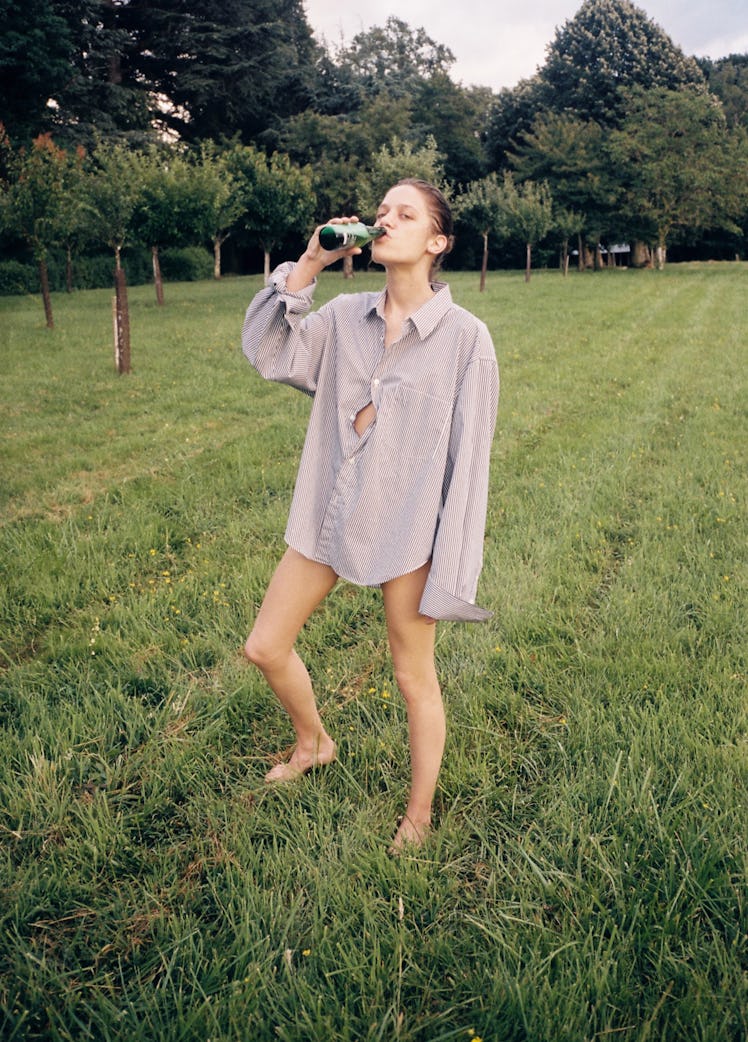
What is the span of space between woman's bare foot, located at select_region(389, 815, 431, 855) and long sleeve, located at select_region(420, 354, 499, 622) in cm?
77

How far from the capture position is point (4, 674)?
352cm

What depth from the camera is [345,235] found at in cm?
216

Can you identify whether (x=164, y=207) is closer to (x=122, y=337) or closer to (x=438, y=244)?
(x=122, y=337)

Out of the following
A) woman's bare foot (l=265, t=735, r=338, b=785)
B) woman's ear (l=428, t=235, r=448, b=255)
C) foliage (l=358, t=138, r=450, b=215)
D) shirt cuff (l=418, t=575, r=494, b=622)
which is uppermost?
foliage (l=358, t=138, r=450, b=215)

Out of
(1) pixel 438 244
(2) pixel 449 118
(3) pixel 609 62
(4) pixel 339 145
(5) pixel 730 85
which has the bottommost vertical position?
(1) pixel 438 244

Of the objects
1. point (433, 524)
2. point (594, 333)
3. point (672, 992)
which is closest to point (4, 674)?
point (433, 524)

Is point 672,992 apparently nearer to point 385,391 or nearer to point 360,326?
point 385,391

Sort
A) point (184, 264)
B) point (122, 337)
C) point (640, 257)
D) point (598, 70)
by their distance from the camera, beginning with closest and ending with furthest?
point (122, 337) → point (184, 264) → point (598, 70) → point (640, 257)

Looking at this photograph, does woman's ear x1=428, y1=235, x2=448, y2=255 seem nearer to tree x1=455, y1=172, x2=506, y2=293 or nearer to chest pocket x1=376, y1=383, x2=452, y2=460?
chest pocket x1=376, y1=383, x2=452, y2=460

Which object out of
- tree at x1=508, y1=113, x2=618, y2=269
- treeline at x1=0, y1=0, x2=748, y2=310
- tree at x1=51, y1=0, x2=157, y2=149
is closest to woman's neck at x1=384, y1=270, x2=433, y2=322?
treeline at x1=0, y1=0, x2=748, y2=310

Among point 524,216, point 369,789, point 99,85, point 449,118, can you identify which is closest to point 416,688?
point 369,789

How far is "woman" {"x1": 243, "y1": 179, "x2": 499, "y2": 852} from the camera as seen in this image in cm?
225

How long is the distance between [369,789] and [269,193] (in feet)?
91.1

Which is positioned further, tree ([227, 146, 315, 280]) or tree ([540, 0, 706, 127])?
tree ([540, 0, 706, 127])
